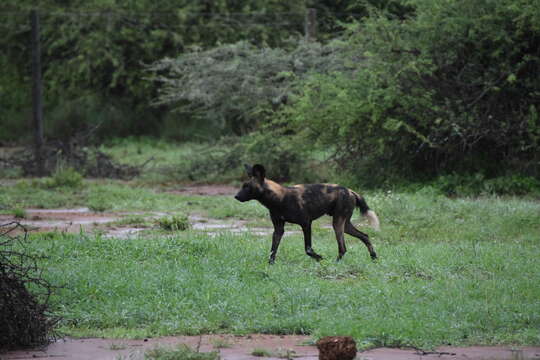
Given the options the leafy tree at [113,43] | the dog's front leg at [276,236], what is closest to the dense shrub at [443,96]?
the dog's front leg at [276,236]

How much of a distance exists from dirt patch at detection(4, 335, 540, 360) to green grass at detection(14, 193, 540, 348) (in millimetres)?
154

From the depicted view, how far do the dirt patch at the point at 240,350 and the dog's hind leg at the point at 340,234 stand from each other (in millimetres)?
2834

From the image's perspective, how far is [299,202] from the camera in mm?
8930

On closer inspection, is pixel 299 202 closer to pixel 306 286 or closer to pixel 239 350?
pixel 306 286

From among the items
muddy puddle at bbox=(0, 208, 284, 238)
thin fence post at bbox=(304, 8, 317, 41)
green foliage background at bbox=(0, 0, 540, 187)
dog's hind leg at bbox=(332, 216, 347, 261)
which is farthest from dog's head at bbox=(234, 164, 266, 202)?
thin fence post at bbox=(304, 8, 317, 41)

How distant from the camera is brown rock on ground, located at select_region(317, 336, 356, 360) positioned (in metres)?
5.26

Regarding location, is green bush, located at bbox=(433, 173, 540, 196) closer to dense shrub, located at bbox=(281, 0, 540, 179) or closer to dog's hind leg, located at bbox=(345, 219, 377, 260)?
dense shrub, located at bbox=(281, 0, 540, 179)

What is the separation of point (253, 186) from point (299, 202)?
0.58 meters

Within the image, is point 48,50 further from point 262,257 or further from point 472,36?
point 262,257

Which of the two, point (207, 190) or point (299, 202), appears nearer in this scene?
point (299, 202)

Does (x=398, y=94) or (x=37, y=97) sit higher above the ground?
(x=398, y=94)

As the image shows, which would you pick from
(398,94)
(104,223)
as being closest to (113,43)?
(398,94)

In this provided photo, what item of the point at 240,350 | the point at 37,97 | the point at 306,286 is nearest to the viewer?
the point at 240,350

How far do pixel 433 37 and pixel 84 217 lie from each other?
299 inches
